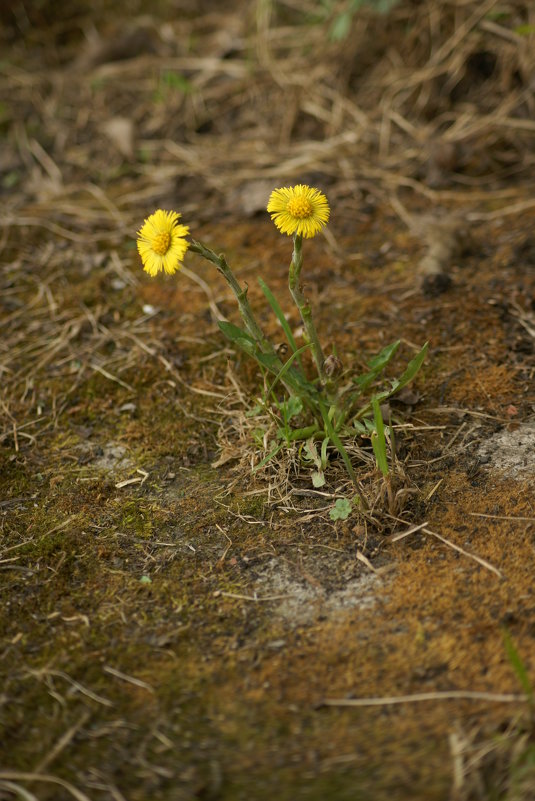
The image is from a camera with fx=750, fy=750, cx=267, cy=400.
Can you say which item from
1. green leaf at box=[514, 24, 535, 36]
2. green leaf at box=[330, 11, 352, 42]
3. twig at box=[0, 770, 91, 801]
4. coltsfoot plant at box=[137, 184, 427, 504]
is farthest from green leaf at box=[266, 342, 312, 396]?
green leaf at box=[330, 11, 352, 42]

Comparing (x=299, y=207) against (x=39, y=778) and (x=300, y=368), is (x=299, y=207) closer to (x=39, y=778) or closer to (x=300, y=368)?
(x=300, y=368)

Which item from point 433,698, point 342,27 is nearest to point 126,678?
point 433,698

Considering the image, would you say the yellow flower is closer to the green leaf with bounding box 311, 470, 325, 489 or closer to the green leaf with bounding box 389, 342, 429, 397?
the green leaf with bounding box 389, 342, 429, 397

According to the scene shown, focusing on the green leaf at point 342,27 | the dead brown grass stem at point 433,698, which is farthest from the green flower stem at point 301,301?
the green leaf at point 342,27

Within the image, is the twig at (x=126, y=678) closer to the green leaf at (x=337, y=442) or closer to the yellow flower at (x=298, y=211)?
the green leaf at (x=337, y=442)

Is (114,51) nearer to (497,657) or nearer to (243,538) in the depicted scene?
(243,538)

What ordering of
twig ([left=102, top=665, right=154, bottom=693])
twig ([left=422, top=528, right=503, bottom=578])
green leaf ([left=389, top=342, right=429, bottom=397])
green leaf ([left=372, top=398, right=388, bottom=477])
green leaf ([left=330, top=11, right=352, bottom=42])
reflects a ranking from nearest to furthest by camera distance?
twig ([left=102, top=665, right=154, bottom=693])
twig ([left=422, top=528, right=503, bottom=578])
green leaf ([left=372, top=398, right=388, bottom=477])
green leaf ([left=389, top=342, right=429, bottom=397])
green leaf ([left=330, top=11, right=352, bottom=42])

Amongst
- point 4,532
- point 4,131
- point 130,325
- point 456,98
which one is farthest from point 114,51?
point 4,532
